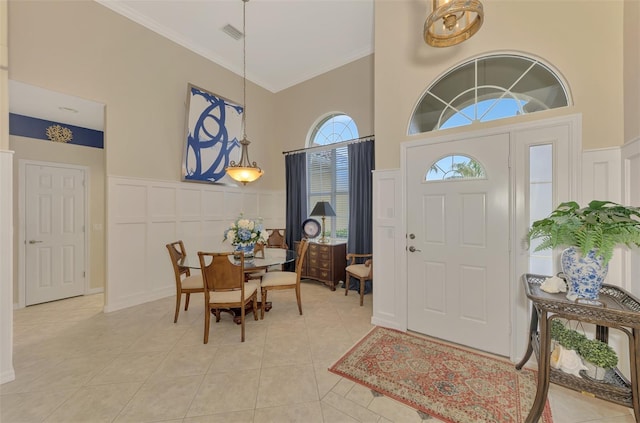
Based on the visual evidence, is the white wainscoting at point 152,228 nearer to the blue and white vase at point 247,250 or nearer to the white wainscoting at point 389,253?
the blue and white vase at point 247,250

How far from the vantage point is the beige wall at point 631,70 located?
1.73 meters

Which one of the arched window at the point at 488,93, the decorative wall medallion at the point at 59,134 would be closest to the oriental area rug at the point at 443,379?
the arched window at the point at 488,93

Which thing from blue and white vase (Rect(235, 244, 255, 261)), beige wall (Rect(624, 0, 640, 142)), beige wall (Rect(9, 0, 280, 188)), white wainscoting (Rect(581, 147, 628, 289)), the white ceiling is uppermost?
the white ceiling

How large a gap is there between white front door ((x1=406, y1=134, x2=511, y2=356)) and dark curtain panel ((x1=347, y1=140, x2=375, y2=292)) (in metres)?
1.47

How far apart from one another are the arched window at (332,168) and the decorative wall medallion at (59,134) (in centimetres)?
401

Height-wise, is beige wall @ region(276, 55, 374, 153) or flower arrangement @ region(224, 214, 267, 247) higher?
beige wall @ region(276, 55, 374, 153)

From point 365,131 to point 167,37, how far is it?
346cm

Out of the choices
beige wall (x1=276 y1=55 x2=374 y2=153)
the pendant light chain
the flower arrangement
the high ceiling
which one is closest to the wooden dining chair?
the flower arrangement

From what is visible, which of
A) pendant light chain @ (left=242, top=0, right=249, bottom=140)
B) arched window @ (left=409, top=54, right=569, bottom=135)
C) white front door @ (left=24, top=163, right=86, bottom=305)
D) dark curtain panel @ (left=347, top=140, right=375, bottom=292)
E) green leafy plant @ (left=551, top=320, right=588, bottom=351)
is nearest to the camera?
green leafy plant @ (left=551, top=320, right=588, bottom=351)

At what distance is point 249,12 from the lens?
139 inches

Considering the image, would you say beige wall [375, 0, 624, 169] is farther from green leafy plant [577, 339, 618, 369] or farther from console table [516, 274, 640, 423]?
green leafy plant [577, 339, 618, 369]

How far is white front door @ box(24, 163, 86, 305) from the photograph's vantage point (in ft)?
12.2

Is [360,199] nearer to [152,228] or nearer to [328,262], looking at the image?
[328,262]

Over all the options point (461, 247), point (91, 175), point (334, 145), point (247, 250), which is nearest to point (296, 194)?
point (334, 145)
